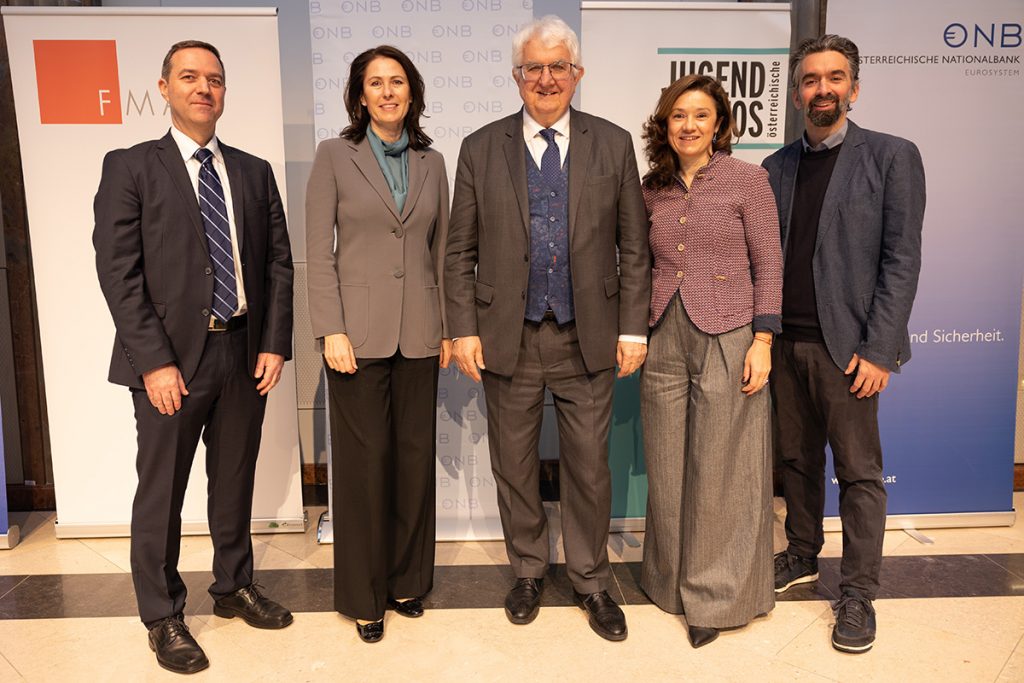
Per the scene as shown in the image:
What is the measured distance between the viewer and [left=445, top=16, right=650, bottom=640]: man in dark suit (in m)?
2.57

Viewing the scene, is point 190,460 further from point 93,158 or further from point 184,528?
point 93,158

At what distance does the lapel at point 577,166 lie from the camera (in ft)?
8.41

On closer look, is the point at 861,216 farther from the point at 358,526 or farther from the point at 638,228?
the point at 358,526

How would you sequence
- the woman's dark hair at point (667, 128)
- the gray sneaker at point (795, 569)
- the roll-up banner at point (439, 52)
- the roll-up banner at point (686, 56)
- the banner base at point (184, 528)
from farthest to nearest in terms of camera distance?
the banner base at point (184, 528) < the roll-up banner at point (686, 56) < the roll-up banner at point (439, 52) < the gray sneaker at point (795, 569) < the woman's dark hair at point (667, 128)

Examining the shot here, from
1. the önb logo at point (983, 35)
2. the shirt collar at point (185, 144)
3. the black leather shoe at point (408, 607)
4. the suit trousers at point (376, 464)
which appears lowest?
the black leather shoe at point (408, 607)

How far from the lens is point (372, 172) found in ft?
8.37

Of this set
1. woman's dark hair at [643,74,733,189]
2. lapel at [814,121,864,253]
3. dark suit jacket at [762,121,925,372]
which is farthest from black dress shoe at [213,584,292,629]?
lapel at [814,121,864,253]

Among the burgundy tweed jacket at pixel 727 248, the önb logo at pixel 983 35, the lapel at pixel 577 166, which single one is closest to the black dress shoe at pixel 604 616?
the burgundy tweed jacket at pixel 727 248

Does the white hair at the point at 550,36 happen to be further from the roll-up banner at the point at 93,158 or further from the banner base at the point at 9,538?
the banner base at the point at 9,538

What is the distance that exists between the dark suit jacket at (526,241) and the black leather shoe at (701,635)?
0.95m

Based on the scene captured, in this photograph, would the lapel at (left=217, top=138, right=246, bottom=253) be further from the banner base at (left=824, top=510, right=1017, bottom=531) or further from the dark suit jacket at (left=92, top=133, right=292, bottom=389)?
the banner base at (left=824, top=510, right=1017, bottom=531)

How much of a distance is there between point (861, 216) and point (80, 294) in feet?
10.4

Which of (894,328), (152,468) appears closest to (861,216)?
(894,328)

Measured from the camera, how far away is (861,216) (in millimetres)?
2605
